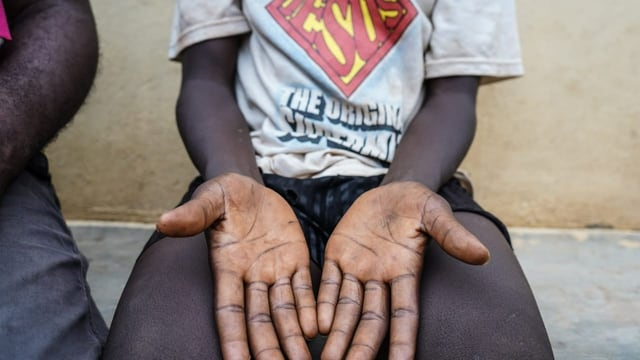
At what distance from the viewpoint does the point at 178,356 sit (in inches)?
38.7

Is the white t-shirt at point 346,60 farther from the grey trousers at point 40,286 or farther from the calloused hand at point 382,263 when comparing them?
the grey trousers at point 40,286

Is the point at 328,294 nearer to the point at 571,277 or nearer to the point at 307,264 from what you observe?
the point at 307,264

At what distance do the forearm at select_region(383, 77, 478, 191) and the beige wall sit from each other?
27.5 inches

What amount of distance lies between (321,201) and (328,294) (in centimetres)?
24

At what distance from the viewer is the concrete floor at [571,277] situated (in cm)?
168

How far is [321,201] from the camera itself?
Answer: 1256 millimetres

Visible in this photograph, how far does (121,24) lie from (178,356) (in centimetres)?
131

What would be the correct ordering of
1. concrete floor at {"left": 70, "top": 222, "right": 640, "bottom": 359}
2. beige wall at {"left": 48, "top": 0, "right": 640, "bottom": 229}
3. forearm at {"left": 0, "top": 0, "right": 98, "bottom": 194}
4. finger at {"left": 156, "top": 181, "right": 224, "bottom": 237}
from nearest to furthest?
finger at {"left": 156, "top": 181, "right": 224, "bottom": 237}
forearm at {"left": 0, "top": 0, "right": 98, "bottom": 194}
concrete floor at {"left": 70, "top": 222, "right": 640, "bottom": 359}
beige wall at {"left": 48, "top": 0, "right": 640, "bottom": 229}

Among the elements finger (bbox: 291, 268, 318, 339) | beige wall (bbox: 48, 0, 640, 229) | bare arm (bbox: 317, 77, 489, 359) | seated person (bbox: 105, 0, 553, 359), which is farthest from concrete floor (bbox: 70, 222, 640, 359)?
finger (bbox: 291, 268, 318, 339)

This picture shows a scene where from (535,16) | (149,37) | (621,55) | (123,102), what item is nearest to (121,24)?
(149,37)

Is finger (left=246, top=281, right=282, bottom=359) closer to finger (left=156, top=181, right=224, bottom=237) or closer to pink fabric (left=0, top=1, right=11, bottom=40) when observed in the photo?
finger (left=156, top=181, right=224, bottom=237)

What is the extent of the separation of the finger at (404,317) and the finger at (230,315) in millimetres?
186

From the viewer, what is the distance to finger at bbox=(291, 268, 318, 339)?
1.02 m

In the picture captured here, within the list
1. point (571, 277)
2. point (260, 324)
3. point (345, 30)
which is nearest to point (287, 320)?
point (260, 324)
